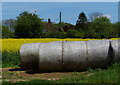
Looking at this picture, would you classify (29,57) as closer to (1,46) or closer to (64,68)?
(64,68)

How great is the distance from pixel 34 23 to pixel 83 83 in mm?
37709

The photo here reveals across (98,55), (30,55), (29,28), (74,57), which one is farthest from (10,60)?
(29,28)

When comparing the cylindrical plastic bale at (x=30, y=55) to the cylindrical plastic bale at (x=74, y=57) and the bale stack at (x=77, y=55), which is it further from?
the cylindrical plastic bale at (x=74, y=57)

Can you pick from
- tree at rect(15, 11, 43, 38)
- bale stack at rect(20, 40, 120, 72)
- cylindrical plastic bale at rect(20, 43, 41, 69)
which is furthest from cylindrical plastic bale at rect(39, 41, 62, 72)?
tree at rect(15, 11, 43, 38)

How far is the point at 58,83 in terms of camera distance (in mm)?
8219

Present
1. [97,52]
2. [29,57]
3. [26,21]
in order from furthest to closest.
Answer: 1. [26,21]
2. [29,57]
3. [97,52]

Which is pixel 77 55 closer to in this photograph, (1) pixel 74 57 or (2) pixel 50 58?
(1) pixel 74 57

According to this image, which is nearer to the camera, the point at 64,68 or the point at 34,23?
the point at 64,68

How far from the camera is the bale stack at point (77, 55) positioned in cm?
1081

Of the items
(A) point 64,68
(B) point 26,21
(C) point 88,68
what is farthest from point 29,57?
(B) point 26,21

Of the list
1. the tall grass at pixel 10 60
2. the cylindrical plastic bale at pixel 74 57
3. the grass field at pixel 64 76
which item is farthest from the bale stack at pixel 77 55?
the tall grass at pixel 10 60

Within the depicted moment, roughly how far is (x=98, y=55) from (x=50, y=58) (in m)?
1.67

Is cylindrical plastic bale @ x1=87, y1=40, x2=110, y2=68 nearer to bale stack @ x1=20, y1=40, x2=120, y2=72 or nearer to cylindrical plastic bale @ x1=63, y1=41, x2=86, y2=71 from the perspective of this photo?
bale stack @ x1=20, y1=40, x2=120, y2=72

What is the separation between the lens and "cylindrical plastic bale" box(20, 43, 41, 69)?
11555mm
